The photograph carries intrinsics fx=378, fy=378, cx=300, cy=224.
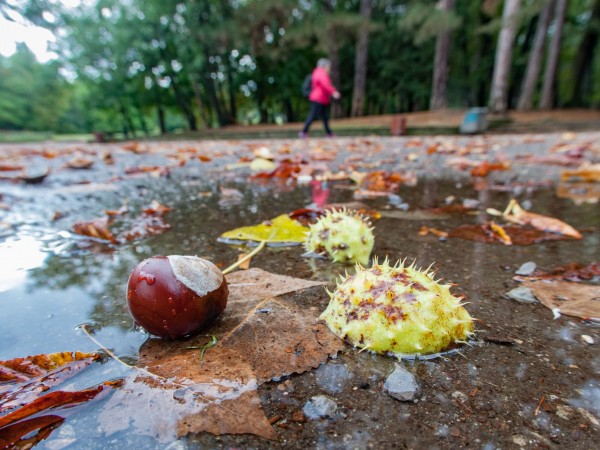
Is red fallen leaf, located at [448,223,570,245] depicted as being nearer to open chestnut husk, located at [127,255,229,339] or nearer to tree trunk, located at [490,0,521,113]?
open chestnut husk, located at [127,255,229,339]

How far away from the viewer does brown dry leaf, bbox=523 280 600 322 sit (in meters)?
1.03

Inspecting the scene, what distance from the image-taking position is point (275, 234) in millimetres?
1631

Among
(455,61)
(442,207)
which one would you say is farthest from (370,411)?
(455,61)

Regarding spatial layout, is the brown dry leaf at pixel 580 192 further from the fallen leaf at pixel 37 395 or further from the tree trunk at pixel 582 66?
the tree trunk at pixel 582 66

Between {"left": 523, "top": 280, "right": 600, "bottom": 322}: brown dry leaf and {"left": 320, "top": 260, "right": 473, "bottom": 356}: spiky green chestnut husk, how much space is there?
1.17ft

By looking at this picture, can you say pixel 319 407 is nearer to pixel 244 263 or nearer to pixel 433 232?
pixel 244 263

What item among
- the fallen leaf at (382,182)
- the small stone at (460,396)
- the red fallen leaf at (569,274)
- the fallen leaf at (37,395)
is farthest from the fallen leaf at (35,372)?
the fallen leaf at (382,182)

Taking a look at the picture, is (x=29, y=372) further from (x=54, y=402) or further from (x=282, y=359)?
(x=282, y=359)

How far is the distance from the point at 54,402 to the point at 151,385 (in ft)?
0.54

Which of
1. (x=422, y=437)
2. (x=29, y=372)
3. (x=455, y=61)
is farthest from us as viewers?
(x=455, y=61)

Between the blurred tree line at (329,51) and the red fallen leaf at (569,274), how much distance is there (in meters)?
15.2

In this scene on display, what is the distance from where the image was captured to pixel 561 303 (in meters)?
1.08

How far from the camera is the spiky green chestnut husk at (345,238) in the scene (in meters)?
1.34

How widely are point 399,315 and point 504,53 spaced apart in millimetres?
16370
